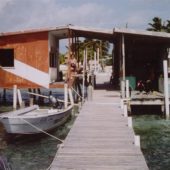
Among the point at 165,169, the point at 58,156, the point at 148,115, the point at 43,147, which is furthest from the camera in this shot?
the point at 148,115

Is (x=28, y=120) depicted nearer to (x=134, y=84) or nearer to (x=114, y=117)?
(x=114, y=117)

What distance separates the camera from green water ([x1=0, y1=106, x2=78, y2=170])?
15211 mm

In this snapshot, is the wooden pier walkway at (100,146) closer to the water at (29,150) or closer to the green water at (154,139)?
the green water at (154,139)

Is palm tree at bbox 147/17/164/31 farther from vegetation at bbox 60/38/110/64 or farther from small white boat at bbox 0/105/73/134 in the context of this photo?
small white boat at bbox 0/105/73/134

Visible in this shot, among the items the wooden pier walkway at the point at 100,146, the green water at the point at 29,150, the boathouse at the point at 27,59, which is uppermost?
the boathouse at the point at 27,59

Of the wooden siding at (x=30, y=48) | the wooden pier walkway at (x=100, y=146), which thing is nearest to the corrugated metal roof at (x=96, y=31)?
the wooden siding at (x=30, y=48)

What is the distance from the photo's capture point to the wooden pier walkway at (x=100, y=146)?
1077 cm

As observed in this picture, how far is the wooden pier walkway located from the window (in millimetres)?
10124

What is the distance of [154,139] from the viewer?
63.4 ft

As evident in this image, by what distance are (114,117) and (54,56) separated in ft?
44.2

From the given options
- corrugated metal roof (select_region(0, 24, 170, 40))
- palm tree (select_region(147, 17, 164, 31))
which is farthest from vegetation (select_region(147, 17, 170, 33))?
corrugated metal roof (select_region(0, 24, 170, 40))

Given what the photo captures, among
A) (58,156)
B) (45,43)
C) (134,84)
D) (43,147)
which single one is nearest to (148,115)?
(134,84)

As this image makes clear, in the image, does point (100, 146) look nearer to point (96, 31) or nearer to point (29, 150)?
point (29, 150)

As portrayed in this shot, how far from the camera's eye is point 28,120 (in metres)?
17.9
